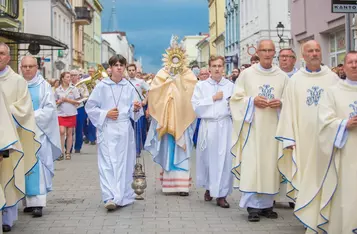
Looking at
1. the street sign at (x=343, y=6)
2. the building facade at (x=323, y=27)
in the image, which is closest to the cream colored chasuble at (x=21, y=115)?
the street sign at (x=343, y=6)

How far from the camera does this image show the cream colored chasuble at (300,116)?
718cm

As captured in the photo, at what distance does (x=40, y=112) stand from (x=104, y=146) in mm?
994

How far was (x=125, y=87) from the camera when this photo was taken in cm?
904

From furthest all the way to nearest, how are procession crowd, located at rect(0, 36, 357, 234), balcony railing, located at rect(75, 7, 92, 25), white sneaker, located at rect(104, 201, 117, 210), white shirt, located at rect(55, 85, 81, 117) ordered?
balcony railing, located at rect(75, 7, 92, 25), white shirt, located at rect(55, 85, 81, 117), white sneaker, located at rect(104, 201, 117, 210), procession crowd, located at rect(0, 36, 357, 234)

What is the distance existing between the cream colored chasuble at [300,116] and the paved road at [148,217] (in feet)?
2.55

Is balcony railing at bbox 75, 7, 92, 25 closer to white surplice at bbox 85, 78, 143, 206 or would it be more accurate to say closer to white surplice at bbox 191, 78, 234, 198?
white surplice at bbox 191, 78, 234, 198

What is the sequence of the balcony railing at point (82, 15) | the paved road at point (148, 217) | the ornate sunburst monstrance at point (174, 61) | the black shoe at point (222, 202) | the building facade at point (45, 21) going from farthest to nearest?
1. the balcony railing at point (82, 15)
2. the building facade at point (45, 21)
3. the ornate sunburst monstrance at point (174, 61)
4. the black shoe at point (222, 202)
5. the paved road at point (148, 217)

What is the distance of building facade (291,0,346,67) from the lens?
67.1ft

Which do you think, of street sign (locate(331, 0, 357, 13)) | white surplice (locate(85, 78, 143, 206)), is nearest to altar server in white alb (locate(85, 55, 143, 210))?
white surplice (locate(85, 78, 143, 206))

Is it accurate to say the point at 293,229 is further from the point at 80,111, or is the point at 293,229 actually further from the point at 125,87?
the point at 80,111

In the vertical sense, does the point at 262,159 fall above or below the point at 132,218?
above

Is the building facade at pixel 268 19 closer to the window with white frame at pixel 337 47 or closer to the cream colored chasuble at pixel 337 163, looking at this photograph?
the window with white frame at pixel 337 47

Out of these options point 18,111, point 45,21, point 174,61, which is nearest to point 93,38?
point 45,21

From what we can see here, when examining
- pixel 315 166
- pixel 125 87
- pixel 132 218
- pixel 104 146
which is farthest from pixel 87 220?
pixel 315 166
